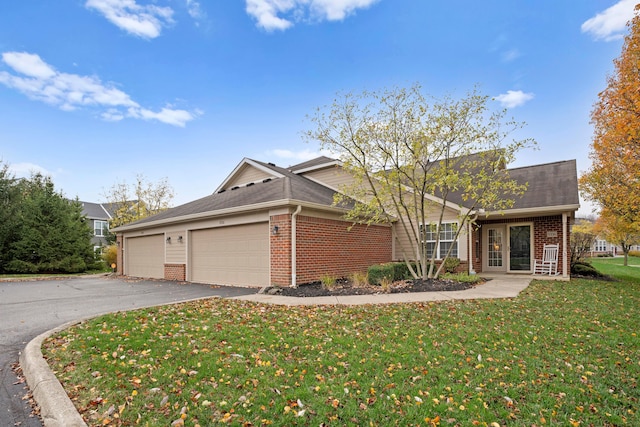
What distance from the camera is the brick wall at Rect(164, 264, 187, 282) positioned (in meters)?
13.2

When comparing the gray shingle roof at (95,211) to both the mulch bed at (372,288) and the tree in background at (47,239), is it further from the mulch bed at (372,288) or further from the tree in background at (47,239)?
the mulch bed at (372,288)

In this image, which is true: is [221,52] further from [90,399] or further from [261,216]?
[90,399]

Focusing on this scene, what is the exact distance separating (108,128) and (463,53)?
50.6 feet

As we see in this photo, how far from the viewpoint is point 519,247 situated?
45.6ft

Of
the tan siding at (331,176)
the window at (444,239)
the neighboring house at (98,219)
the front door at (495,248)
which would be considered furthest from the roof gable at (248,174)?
the neighboring house at (98,219)

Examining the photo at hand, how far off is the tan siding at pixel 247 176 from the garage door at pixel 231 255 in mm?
5052

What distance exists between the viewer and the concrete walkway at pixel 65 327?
9.70 feet

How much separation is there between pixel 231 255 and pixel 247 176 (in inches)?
277

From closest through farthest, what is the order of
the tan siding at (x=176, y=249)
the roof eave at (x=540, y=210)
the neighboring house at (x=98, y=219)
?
the roof eave at (x=540, y=210) → the tan siding at (x=176, y=249) → the neighboring house at (x=98, y=219)

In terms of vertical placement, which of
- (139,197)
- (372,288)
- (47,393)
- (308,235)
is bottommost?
(372,288)

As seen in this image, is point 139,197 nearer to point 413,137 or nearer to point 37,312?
Result: point 37,312

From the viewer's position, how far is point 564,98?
13.7m

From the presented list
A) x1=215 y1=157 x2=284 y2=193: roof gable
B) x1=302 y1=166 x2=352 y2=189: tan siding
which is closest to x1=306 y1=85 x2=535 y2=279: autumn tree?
x1=302 y1=166 x2=352 y2=189: tan siding

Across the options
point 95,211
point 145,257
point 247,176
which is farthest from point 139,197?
point 247,176
